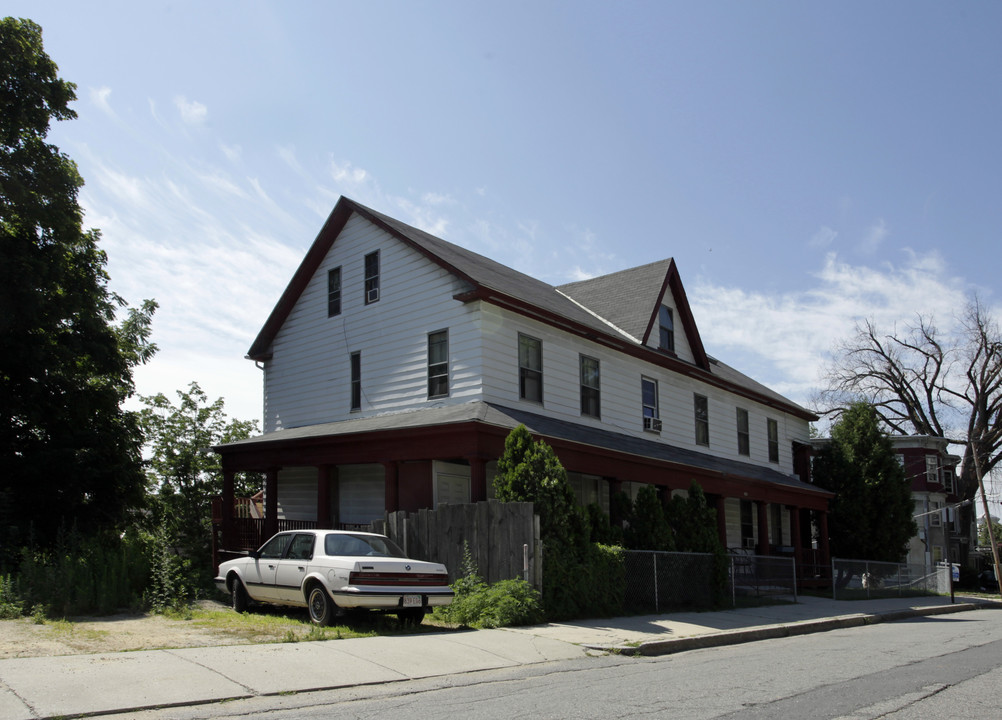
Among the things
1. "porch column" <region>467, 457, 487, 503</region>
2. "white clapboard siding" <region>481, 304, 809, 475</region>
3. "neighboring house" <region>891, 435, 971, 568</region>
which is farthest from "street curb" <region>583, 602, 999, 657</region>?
"neighboring house" <region>891, 435, 971, 568</region>

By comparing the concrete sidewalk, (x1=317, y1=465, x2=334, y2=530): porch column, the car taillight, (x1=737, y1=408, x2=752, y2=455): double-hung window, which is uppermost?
(x1=737, y1=408, x2=752, y2=455): double-hung window

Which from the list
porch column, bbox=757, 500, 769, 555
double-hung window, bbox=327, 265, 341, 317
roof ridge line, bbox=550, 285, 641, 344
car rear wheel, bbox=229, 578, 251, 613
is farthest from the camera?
porch column, bbox=757, 500, 769, 555

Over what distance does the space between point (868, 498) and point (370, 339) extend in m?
20.5

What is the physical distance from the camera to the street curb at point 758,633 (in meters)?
11.9

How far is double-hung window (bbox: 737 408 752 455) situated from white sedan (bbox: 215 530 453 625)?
18.9 meters

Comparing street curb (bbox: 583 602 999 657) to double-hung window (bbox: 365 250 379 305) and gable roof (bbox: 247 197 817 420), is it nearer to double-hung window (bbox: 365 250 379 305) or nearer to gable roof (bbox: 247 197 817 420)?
gable roof (bbox: 247 197 817 420)

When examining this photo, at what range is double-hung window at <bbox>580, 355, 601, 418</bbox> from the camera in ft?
72.9

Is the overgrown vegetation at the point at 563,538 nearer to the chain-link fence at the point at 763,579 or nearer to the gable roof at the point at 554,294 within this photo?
the gable roof at the point at 554,294

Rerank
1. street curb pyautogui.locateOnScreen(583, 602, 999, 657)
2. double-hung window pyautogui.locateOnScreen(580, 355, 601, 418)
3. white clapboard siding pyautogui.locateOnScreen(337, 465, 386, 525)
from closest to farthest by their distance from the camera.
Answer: street curb pyautogui.locateOnScreen(583, 602, 999, 657)
white clapboard siding pyautogui.locateOnScreen(337, 465, 386, 525)
double-hung window pyautogui.locateOnScreen(580, 355, 601, 418)

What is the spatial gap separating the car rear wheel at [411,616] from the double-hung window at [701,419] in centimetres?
1602

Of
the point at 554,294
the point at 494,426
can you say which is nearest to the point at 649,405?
the point at 554,294

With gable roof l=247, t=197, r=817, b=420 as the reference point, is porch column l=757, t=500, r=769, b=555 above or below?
below

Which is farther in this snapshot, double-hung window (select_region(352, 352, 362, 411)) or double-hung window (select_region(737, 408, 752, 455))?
double-hung window (select_region(737, 408, 752, 455))

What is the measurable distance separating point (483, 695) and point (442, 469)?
11979 mm
